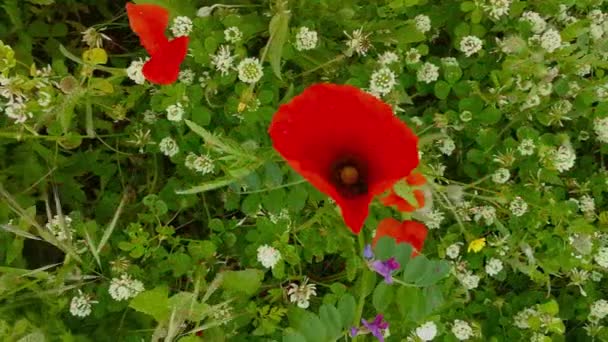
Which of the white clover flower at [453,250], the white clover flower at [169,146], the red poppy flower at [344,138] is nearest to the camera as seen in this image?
the red poppy flower at [344,138]

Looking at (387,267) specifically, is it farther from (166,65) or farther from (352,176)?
(166,65)

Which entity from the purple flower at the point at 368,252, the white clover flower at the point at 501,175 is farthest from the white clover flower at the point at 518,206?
the purple flower at the point at 368,252

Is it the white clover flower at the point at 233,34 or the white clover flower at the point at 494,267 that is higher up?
the white clover flower at the point at 233,34

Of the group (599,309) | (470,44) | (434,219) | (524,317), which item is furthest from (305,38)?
(599,309)

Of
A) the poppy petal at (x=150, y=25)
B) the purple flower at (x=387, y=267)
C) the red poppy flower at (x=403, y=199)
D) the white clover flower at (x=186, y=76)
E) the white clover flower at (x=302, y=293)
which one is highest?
the poppy petal at (x=150, y=25)

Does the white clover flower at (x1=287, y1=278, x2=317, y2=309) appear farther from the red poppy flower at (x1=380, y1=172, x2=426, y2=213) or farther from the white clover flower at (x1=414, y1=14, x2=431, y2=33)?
the white clover flower at (x1=414, y1=14, x2=431, y2=33)

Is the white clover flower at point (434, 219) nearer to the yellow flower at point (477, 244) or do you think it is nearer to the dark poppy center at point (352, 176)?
the yellow flower at point (477, 244)
